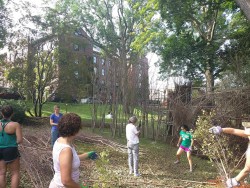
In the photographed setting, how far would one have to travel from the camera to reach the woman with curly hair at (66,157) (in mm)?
2123

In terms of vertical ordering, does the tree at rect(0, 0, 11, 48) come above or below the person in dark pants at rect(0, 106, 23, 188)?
above

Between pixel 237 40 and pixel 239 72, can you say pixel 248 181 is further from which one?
pixel 237 40

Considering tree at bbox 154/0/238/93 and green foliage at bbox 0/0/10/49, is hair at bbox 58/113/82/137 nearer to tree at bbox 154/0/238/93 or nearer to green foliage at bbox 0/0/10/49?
tree at bbox 154/0/238/93

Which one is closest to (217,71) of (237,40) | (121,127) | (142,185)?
(237,40)

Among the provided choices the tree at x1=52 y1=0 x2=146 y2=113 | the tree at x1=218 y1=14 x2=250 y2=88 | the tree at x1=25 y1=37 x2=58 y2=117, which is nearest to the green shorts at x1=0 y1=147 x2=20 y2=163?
the tree at x1=218 y1=14 x2=250 y2=88

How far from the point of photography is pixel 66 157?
2.14 meters

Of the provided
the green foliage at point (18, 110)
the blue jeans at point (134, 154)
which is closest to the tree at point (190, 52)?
the blue jeans at point (134, 154)

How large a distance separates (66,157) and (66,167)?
0.26ft

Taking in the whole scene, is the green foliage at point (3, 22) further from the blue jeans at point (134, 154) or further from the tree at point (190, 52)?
the blue jeans at point (134, 154)

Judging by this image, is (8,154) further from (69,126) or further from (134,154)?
(134,154)

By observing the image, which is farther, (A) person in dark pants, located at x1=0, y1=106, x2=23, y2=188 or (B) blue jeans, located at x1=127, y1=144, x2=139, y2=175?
(B) blue jeans, located at x1=127, y1=144, x2=139, y2=175

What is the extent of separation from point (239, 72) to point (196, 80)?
5727 millimetres

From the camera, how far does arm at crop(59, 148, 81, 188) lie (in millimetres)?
2113

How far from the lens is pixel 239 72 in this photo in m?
9.09
